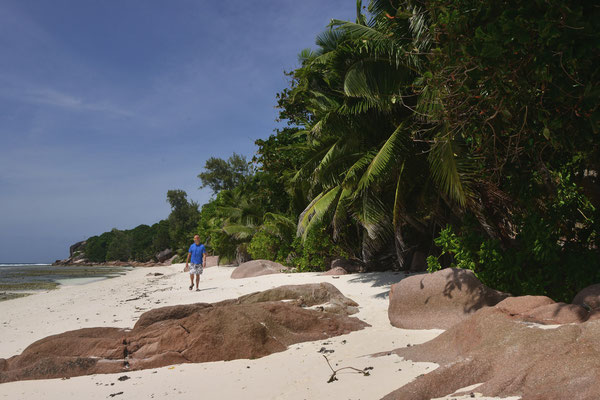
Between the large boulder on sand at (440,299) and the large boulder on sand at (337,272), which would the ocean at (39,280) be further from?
the large boulder on sand at (440,299)

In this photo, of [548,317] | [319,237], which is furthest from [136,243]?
[548,317]

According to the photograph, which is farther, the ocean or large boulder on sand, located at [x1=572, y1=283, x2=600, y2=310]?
the ocean

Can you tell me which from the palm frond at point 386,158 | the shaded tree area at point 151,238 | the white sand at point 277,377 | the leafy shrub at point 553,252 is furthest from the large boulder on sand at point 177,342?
the shaded tree area at point 151,238

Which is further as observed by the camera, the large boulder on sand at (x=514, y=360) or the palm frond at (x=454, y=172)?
the palm frond at (x=454, y=172)

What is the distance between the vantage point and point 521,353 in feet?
11.9

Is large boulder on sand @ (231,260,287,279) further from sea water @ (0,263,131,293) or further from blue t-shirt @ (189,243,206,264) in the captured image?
sea water @ (0,263,131,293)

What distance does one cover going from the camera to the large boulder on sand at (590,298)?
4648 mm

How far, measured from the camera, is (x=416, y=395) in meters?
3.50

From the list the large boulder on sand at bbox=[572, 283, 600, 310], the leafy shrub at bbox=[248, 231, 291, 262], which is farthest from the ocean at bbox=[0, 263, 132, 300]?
the large boulder on sand at bbox=[572, 283, 600, 310]

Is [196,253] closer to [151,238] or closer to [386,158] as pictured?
[386,158]

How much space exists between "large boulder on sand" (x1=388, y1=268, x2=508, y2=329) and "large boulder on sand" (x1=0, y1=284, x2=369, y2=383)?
847mm

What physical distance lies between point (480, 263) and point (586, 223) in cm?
188

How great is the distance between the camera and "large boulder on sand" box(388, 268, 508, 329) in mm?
6410

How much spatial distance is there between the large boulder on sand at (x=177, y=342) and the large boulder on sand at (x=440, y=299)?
847mm
